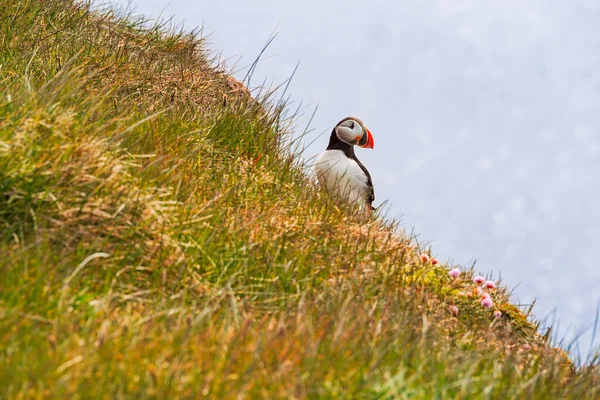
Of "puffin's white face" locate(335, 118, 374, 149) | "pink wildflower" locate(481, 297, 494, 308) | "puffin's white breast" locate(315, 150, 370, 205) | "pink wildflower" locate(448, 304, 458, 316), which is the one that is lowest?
"pink wildflower" locate(448, 304, 458, 316)

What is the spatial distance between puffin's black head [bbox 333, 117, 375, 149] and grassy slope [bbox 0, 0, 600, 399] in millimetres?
2081

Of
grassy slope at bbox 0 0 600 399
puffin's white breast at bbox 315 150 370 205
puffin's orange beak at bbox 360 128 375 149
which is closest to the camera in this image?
grassy slope at bbox 0 0 600 399

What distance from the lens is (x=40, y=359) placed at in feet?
11.8

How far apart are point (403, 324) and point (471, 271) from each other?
3.45 m


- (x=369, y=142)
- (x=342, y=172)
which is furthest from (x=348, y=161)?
(x=369, y=142)

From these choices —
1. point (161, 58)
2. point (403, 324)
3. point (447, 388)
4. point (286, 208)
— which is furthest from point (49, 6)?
point (447, 388)

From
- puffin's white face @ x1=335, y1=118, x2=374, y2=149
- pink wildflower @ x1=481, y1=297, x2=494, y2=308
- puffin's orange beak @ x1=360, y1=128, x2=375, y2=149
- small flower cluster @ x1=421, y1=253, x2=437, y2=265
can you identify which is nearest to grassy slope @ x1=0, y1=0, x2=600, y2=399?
small flower cluster @ x1=421, y1=253, x2=437, y2=265

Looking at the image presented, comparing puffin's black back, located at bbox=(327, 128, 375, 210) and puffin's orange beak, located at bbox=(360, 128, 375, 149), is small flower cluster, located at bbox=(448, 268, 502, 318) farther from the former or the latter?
puffin's orange beak, located at bbox=(360, 128, 375, 149)

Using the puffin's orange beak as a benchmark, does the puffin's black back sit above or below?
below

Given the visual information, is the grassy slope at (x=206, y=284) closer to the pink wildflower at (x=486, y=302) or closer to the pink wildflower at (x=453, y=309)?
the pink wildflower at (x=453, y=309)

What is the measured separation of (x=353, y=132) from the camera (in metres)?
10.2

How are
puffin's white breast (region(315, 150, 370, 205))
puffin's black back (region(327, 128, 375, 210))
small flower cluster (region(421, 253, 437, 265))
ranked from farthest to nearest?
puffin's black back (region(327, 128, 375, 210))
puffin's white breast (region(315, 150, 370, 205))
small flower cluster (region(421, 253, 437, 265))

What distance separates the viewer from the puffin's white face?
10.2m

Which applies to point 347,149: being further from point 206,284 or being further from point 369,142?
point 206,284
